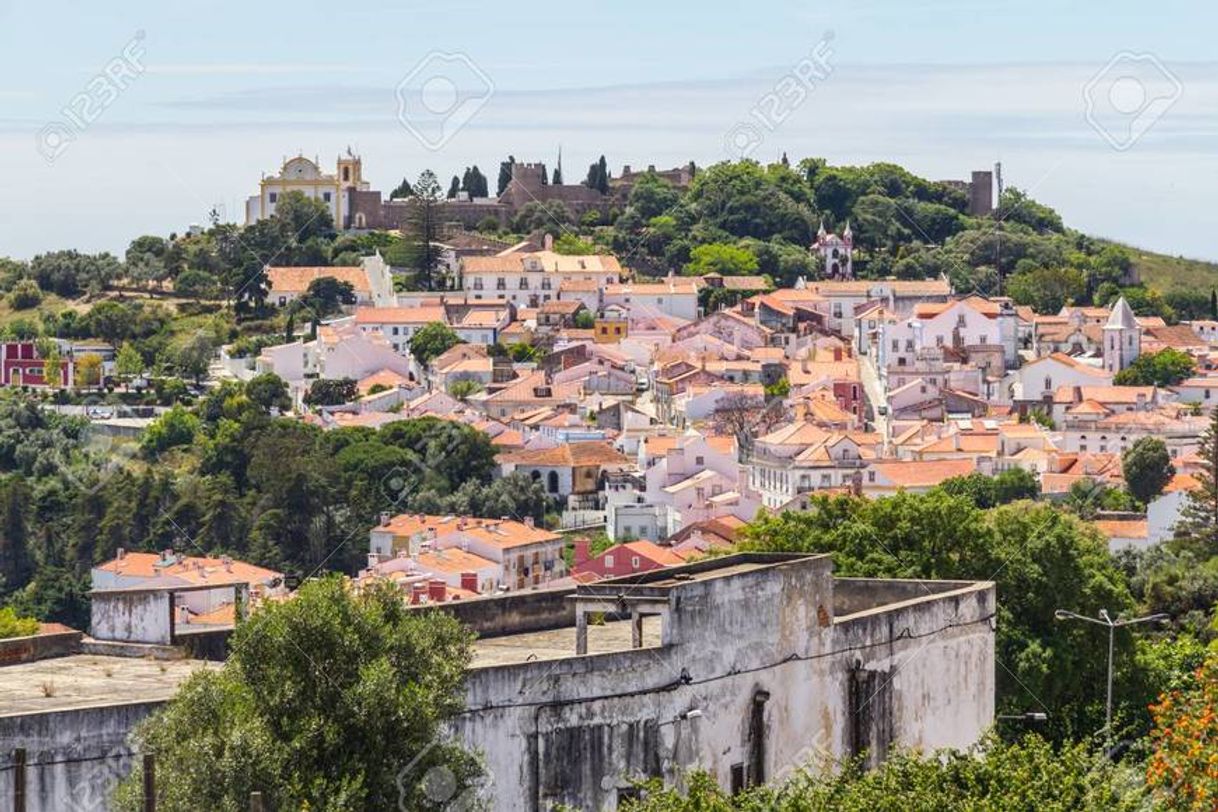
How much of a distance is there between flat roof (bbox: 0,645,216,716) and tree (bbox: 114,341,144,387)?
8707 centimetres

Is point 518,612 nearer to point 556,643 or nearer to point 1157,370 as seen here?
point 556,643

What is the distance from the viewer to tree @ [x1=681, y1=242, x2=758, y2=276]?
12200cm

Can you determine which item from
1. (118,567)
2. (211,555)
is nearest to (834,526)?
(118,567)

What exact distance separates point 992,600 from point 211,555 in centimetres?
5455

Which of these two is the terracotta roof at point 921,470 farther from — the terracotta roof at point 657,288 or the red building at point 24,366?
the red building at point 24,366

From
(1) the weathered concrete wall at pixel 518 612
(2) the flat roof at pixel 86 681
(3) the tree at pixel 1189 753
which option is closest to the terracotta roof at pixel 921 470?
(3) the tree at pixel 1189 753

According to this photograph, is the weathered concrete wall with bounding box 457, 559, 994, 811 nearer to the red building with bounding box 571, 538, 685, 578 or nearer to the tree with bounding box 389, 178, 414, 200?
the red building with bounding box 571, 538, 685, 578

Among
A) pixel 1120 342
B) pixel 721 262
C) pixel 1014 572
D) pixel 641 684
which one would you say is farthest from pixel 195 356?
pixel 641 684

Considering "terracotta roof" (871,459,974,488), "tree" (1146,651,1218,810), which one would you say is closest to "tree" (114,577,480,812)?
"tree" (1146,651,1218,810)

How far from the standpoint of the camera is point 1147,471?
81312 mm

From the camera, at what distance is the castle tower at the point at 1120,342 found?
10250cm

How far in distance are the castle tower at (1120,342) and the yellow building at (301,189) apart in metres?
41.9

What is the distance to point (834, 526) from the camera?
3078 cm

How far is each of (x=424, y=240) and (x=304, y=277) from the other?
26.4ft
